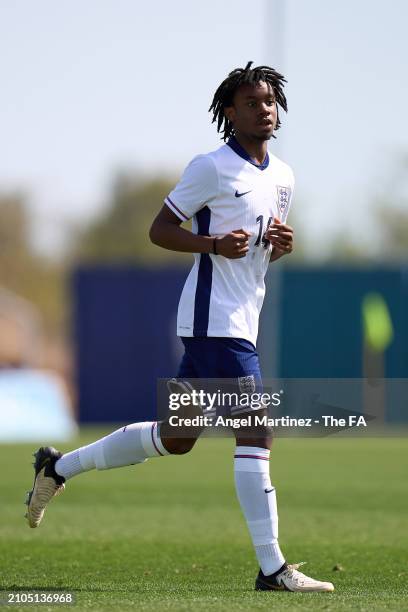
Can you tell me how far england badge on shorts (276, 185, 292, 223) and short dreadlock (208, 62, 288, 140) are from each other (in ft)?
1.16

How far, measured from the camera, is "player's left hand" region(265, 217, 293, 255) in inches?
244

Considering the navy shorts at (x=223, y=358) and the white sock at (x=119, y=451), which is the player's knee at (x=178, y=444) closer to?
the white sock at (x=119, y=451)

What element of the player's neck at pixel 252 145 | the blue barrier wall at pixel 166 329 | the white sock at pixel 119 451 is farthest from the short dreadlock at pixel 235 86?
the blue barrier wall at pixel 166 329

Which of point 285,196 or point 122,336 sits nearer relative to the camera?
point 285,196

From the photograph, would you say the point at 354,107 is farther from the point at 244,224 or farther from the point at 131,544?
the point at 244,224

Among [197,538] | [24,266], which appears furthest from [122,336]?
[24,266]

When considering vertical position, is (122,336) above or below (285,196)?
below

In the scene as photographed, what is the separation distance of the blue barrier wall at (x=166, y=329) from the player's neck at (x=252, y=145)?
810 inches

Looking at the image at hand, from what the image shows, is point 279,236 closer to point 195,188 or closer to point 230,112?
point 195,188

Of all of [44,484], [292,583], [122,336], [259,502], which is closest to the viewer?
[292,583]

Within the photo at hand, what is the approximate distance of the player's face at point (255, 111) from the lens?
6184 mm

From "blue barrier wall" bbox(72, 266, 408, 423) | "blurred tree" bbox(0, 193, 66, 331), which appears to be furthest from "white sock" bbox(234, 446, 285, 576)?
"blurred tree" bbox(0, 193, 66, 331)

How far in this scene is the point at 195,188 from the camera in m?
6.05

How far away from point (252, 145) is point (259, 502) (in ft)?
5.51
